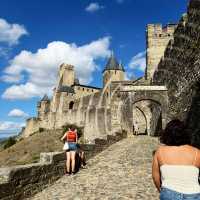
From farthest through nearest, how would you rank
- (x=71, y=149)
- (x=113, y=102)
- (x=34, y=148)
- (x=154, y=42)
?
(x=34, y=148), (x=154, y=42), (x=113, y=102), (x=71, y=149)

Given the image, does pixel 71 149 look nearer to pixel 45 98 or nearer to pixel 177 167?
pixel 177 167

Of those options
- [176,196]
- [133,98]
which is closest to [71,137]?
[176,196]

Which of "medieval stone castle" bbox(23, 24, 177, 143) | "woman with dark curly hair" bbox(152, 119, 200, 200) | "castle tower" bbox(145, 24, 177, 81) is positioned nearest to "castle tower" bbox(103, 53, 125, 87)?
"medieval stone castle" bbox(23, 24, 177, 143)

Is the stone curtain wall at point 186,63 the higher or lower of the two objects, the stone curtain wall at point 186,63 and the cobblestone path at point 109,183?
the higher

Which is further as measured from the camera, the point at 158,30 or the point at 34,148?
the point at 34,148

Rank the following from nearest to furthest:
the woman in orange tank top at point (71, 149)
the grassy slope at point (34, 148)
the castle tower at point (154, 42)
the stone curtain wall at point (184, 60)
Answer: the woman in orange tank top at point (71, 149) → the stone curtain wall at point (184, 60) → the castle tower at point (154, 42) → the grassy slope at point (34, 148)

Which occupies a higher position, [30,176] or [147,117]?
[147,117]

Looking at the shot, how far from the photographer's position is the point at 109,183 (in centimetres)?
903

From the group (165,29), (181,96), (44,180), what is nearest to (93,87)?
(165,29)

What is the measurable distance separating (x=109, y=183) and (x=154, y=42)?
30.2 metres

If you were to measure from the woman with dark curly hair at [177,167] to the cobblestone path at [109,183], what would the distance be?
12.0 feet

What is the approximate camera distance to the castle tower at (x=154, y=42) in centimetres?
3766

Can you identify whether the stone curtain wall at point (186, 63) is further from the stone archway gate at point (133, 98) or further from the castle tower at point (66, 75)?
the castle tower at point (66, 75)

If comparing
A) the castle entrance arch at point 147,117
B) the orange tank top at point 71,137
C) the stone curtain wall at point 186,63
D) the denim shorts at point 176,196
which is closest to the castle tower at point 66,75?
the castle entrance arch at point 147,117
